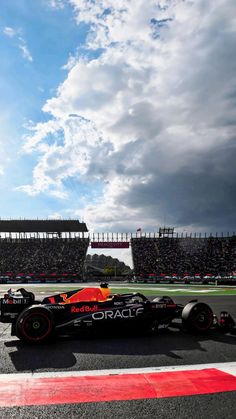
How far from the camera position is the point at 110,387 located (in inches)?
174

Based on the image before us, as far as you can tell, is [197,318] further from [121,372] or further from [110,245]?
[110,245]

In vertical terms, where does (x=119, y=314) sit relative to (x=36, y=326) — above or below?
above

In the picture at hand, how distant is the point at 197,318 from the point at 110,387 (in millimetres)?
4268

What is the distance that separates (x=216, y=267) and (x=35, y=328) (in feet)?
190

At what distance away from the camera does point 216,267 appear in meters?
60.6

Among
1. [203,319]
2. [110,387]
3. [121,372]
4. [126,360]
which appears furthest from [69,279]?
[110,387]

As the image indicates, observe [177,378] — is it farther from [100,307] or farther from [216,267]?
[216,267]

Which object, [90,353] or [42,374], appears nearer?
[42,374]

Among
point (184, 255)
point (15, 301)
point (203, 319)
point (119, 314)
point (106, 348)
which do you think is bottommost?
point (106, 348)

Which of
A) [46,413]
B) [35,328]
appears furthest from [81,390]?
[35,328]

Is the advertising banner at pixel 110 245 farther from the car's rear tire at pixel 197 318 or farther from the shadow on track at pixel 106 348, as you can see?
the shadow on track at pixel 106 348

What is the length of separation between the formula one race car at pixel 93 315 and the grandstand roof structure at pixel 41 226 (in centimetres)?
6244

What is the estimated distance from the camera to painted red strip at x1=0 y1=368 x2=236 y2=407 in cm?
407

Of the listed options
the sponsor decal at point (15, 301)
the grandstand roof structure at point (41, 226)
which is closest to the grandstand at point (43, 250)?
the grandstand roof structure at point (41, 226)
